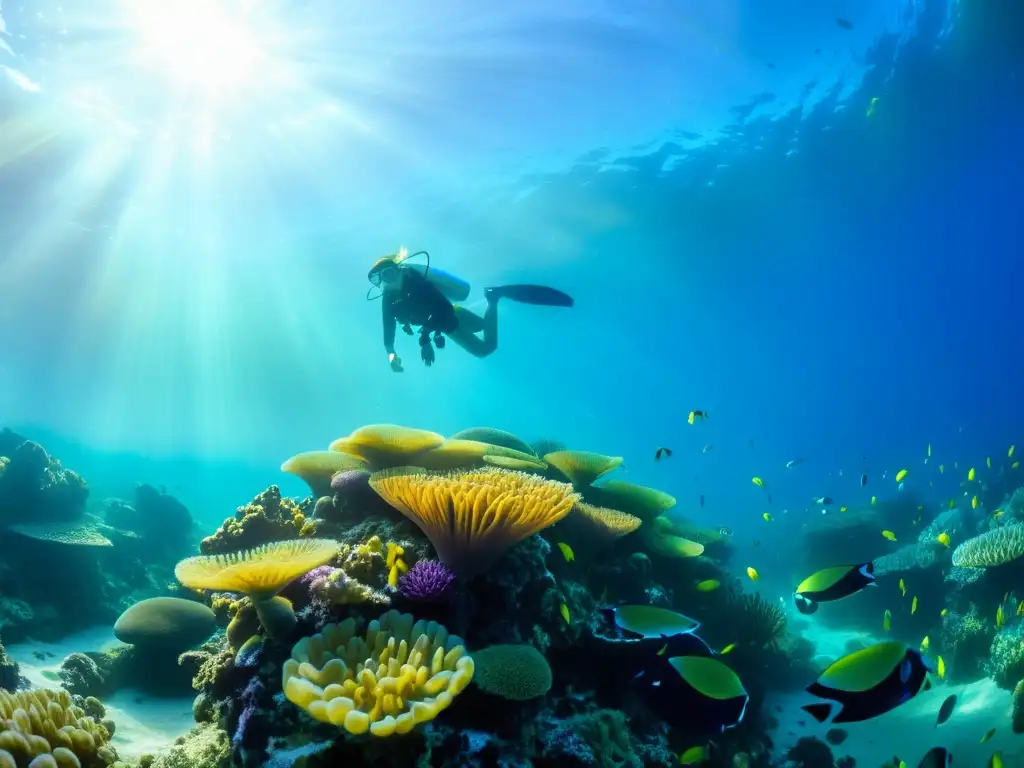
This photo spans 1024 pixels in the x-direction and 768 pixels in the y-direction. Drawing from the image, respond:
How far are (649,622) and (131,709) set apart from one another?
21.9ft

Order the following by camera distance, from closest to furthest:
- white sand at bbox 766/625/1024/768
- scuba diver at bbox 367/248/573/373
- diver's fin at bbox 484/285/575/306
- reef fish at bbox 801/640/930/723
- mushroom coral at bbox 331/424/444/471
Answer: reef fish at bbox 801/640/930/723 < mushroom coral at bbox 331/424/444/471 < white sand at bbox 766/625/1024/768 < scuba diver at bbox 367/248/573/373 < diver's fin at bbox 484/285/575/306

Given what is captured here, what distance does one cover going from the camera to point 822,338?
69625 millimetres

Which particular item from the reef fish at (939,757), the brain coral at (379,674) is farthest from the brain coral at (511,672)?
the reef fish at (939,757)

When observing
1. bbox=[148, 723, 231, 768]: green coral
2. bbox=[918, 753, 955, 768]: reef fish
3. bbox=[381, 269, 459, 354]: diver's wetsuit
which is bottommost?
bbox=[918, 753, 955, 768]: reef fish

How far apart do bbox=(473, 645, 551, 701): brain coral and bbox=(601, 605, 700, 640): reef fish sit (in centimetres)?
61

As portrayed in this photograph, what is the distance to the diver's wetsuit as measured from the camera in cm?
730

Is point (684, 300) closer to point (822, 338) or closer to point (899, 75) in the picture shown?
point (899, 75)

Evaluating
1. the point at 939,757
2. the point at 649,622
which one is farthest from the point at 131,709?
the point at 939,757

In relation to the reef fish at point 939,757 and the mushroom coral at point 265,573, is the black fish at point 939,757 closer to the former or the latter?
the reef fish at point 939,757

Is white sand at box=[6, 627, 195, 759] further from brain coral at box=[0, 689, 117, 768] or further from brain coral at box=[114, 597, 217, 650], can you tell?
brain coral at box=[0, 689, 117, 768]

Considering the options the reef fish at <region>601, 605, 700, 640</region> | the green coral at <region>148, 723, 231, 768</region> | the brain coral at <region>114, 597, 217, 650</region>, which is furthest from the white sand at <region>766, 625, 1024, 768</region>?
the brain coral at <region>114, 597, 217, 650</region>

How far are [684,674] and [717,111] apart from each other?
82.2 feet

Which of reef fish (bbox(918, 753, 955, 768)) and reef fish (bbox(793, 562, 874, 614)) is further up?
reef fish (bbox(793, 562, 874, 614))

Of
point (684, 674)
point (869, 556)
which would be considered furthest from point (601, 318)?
point (684, 674)
